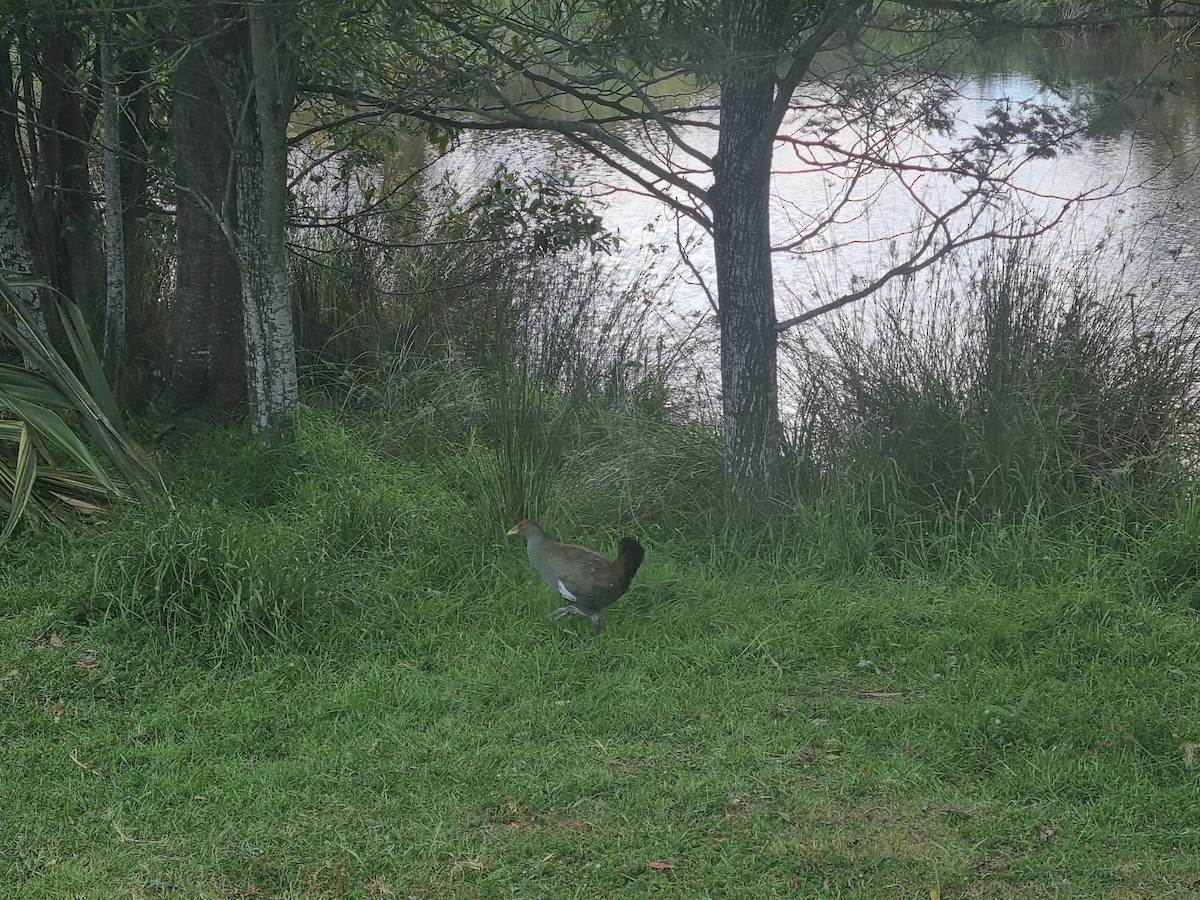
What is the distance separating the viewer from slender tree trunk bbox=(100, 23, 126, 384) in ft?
21.0

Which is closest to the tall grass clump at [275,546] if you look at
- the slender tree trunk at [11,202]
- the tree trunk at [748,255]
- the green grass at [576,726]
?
the green grass at [576,726]

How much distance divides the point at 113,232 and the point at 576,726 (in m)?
4.25

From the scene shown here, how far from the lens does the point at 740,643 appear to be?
4449mm

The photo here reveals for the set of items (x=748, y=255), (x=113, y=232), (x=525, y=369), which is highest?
(x=113, y=232)

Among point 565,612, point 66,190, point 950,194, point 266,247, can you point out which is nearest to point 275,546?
point 565,612

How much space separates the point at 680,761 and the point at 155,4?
12.5ft

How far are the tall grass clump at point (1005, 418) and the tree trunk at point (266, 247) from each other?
2621mm

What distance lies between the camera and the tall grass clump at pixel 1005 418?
17.1 ft

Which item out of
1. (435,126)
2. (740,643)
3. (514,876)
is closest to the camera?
(514,876)

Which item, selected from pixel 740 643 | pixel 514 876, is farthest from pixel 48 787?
pixel 740 643

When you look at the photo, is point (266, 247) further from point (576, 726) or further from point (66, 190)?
point (576, 726)

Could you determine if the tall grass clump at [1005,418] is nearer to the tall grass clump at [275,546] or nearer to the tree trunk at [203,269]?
the tall grass clump at [275,546]

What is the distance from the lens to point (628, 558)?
14.1 ft

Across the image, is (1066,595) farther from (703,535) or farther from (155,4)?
(155,4)
